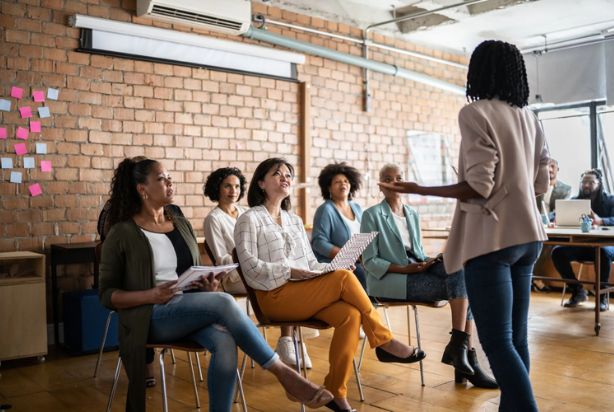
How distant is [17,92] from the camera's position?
15.0 ft

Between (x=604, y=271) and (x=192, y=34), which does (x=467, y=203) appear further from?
(x=604, y=271)

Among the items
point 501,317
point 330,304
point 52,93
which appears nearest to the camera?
point 501,317

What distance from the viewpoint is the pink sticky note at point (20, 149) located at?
4586 millimetres

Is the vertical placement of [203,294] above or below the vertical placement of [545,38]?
below

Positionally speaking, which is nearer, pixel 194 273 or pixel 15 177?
pixel 194 273

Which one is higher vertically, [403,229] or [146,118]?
[146,118]

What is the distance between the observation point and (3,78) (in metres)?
4.53

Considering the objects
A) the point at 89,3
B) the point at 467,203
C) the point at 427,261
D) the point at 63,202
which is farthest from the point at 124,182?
the point at 89,3

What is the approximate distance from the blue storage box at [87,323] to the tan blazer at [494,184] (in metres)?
2.97

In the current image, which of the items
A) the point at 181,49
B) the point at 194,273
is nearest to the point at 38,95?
the point at 181,49

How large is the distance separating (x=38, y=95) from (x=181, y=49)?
1.29 meters

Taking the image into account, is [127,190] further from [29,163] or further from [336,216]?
[29,163]

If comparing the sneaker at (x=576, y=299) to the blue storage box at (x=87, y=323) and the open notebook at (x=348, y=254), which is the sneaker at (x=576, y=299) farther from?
the blue storage box at (x=87, y=323)

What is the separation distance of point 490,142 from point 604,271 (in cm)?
443
